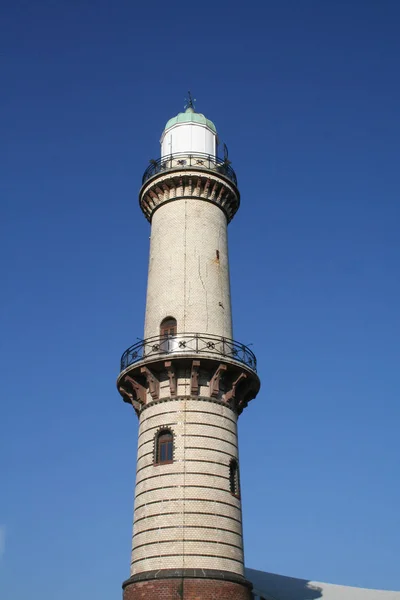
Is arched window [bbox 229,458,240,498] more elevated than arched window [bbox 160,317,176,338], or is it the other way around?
arched window [bbox 160,317,176,338]

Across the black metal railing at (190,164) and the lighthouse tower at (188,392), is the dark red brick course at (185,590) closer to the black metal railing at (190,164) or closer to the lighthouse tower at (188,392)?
the lighthouse tower at (188,392)

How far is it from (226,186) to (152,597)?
69.5 feet

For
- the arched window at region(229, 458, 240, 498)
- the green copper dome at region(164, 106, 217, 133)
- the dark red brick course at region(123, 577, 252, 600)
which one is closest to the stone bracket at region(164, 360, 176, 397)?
the arched window at region(229, 458, 240, 498)

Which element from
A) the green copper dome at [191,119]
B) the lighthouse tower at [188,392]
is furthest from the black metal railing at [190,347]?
the green copper dome at [191,119]

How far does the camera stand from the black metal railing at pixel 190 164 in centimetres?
3788

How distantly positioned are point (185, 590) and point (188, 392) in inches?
327

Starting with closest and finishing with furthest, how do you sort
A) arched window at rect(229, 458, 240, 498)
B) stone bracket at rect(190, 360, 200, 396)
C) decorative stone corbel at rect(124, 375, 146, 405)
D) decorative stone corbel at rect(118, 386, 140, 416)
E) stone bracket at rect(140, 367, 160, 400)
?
1. arched window at rect(229, 458, 240, 498)
2. stone bracket at rect(190, 360, 200, 396)
3. stone bracket at rect(140, 367, 160, 400)
4. decorative stone corbel at rect(124, 375, 146, 405)
5. decorative stone corbel at rect(118, 386, 140, 416)

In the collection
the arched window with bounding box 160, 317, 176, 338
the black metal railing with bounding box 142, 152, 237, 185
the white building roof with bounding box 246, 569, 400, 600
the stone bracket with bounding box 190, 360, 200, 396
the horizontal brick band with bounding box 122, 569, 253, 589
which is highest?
the black metal railing with bounding box 142, 152, 237, 185

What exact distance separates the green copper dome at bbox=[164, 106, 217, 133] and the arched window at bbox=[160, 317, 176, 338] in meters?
13.4

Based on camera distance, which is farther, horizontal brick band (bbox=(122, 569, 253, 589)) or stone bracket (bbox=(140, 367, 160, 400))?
stone bracket (bbox=(140, 367, 160, 400))

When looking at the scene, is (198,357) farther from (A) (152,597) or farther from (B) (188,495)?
(A) (152,597)

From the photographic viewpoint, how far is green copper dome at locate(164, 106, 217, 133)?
40.5 meters

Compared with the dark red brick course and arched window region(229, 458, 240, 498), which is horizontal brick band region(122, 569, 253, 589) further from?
arched window region(229, 458, 240, 498)

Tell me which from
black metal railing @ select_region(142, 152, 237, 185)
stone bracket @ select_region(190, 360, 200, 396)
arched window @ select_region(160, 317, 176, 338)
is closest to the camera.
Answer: stone bracket @ select_region(190, 360, 200, 396)
